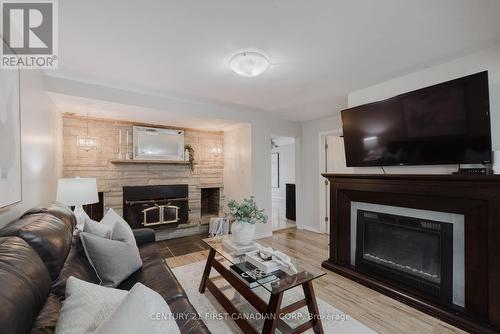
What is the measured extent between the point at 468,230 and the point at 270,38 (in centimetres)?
243

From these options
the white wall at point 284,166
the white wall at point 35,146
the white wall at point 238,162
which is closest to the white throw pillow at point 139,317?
the white wall at point 35,146

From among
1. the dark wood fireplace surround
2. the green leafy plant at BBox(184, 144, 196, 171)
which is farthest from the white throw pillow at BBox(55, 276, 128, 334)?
the green leafy plant at BBox(184, 144, 196, 171)

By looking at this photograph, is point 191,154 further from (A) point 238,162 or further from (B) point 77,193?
(B) point 77,193

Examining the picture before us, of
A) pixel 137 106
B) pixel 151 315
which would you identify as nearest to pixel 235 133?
pixel 137 106

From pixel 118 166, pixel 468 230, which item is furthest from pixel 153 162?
pixel 468 230

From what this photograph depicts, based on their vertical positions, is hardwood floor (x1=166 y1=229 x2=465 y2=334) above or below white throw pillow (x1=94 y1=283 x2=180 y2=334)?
below

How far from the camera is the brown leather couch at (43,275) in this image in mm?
783

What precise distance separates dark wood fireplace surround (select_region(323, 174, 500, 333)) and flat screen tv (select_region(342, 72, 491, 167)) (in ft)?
0.76

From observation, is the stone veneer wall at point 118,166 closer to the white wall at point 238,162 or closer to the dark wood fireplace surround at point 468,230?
the white wall at point 238,162

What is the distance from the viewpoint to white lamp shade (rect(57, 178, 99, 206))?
2402 mm

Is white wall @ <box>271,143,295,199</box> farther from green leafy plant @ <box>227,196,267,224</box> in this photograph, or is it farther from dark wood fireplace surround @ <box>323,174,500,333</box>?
green leafy plant @ <box>227,196,267,224</box>

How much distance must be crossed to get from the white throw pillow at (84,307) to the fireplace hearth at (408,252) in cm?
266

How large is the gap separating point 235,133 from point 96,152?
2.56 meters

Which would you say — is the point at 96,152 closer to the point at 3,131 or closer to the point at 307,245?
the point at 3,131
